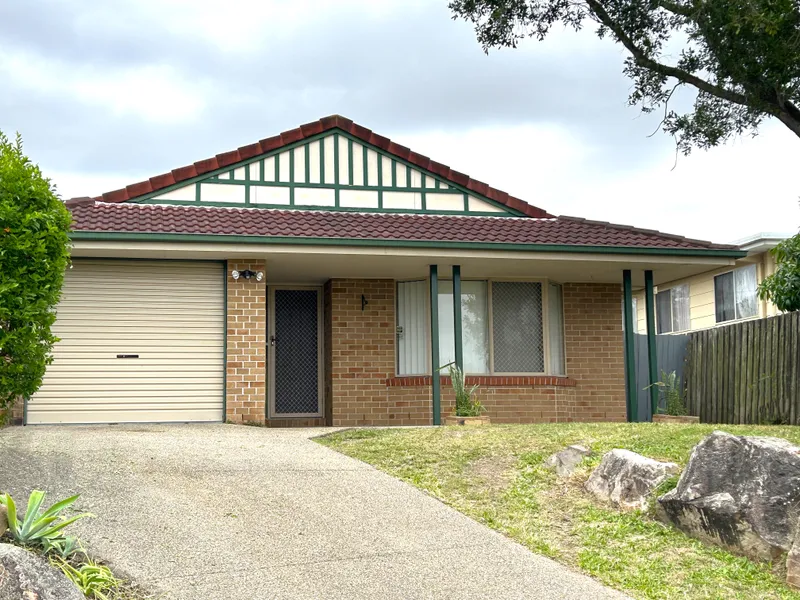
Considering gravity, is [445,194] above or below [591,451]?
above

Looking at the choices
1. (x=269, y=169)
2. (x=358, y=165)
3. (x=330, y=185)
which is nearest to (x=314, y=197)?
(x=330, y=185)

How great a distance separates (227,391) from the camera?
41.1 feet

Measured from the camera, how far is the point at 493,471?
823 centimetres

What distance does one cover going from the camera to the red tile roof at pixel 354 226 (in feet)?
39.7

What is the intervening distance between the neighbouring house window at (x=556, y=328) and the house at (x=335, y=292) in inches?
1.4

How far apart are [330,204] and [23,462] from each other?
289 inches

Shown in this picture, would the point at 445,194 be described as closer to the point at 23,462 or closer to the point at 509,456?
the point at 509,456

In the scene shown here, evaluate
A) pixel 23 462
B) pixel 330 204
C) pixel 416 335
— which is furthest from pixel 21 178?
pixel 416 335

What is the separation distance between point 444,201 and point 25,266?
8.54m

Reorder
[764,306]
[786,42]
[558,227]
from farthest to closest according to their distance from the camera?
[764,306], [558,227], [786,42]

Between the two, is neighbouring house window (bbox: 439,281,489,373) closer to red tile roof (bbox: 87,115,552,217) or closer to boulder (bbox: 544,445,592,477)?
red tile roof (bbox: 87,115,552,217)

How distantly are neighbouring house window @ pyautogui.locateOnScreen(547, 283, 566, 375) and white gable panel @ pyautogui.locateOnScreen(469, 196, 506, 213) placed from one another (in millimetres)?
1561

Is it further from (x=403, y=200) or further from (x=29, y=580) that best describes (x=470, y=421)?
(x=29, y=580)

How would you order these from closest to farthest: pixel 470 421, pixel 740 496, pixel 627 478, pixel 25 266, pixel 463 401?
pixel 740 496 < pixel 25 266 < pixel 627 478 < pixel 470 421 < pixel 463 401
